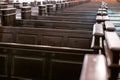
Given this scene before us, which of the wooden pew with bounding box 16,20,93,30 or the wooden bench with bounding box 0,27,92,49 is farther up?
the wooden pew with bounding box 16,20,93,30

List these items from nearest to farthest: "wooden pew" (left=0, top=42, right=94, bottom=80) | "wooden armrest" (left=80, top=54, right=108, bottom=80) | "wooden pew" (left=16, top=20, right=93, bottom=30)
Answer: "wooden armrest" (left=80, top=54, right=108, bottom=80) → "wooden pew" (left=0, top=42, right=94, bottom=80) → "wooden pew" (left=16, top=20, right=93, bottom=30)

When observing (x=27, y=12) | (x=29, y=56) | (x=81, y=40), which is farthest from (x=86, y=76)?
(x=27, y=12)

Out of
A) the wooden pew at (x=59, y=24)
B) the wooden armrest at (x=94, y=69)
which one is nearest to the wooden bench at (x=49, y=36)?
the wooden pew at (x=59, y=24)

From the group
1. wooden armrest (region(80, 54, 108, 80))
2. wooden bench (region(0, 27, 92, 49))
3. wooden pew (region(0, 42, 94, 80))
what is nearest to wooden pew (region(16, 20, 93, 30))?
wooden bench (region(0, 27, 92, 49))

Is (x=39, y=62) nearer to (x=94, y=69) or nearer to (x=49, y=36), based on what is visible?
(x=49, y=36)

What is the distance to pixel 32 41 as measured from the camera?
3.45m

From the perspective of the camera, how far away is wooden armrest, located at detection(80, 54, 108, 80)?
3.01 feet

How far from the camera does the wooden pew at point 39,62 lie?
227cm

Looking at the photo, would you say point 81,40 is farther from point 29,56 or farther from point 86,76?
point 86,76

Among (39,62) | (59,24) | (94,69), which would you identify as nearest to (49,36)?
(59,24)

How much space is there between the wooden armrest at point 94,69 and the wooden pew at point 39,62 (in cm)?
105

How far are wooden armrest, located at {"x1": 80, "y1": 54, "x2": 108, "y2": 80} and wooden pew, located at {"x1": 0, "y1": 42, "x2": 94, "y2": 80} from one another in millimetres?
1050

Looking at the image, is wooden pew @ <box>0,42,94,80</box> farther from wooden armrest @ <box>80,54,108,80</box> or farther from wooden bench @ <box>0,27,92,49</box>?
wooden armrest @ <box>80,54,108,80</box>

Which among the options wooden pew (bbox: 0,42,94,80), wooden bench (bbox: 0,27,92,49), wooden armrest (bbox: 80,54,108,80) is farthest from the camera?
wooden bench (bbox: 0,27,92,49)
